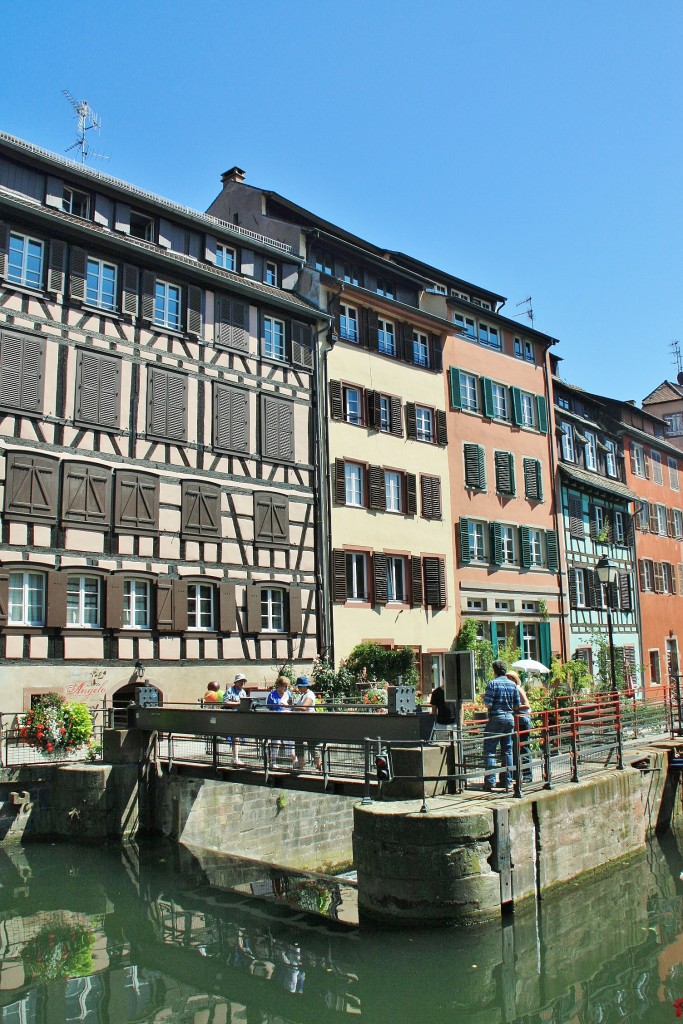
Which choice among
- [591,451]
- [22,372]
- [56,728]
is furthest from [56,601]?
[591,451]

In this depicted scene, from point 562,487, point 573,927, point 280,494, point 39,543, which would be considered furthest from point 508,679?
point 562,487

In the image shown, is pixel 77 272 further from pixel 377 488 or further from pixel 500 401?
pixel 500 401

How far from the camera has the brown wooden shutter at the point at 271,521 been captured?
23906mm

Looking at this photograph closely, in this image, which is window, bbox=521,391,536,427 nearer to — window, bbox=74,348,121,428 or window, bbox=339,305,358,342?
window, bbox=339,305,358,342

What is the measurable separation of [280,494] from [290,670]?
4.55 m

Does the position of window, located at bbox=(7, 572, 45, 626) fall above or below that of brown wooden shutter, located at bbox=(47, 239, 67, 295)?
below

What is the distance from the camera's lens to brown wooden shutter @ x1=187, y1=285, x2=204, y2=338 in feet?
76.7

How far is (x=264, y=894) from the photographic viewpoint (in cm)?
1310

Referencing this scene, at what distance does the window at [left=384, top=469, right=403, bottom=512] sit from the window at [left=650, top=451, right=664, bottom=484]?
787 inches

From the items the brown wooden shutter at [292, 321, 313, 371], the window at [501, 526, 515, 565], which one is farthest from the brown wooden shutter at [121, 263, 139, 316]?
the window at [501, 526, 515, 565]

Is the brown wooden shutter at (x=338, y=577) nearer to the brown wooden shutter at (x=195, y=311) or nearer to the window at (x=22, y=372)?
the brown wooden shutter at (x=195, y=311)

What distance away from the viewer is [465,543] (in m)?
30.0

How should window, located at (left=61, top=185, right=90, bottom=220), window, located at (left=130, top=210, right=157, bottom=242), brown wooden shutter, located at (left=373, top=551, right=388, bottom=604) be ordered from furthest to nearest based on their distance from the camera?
brown wooden shutter, located at (left=373, top=551, right=388, bottom=604) → window, located at (left=130, top=210, right=157, bottom=242) → window, located at (left=61, top=185, right=90, bottom=220)

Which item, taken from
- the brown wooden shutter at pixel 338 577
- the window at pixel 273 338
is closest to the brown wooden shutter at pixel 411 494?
the brown wooden shutter at pixel 338 577
